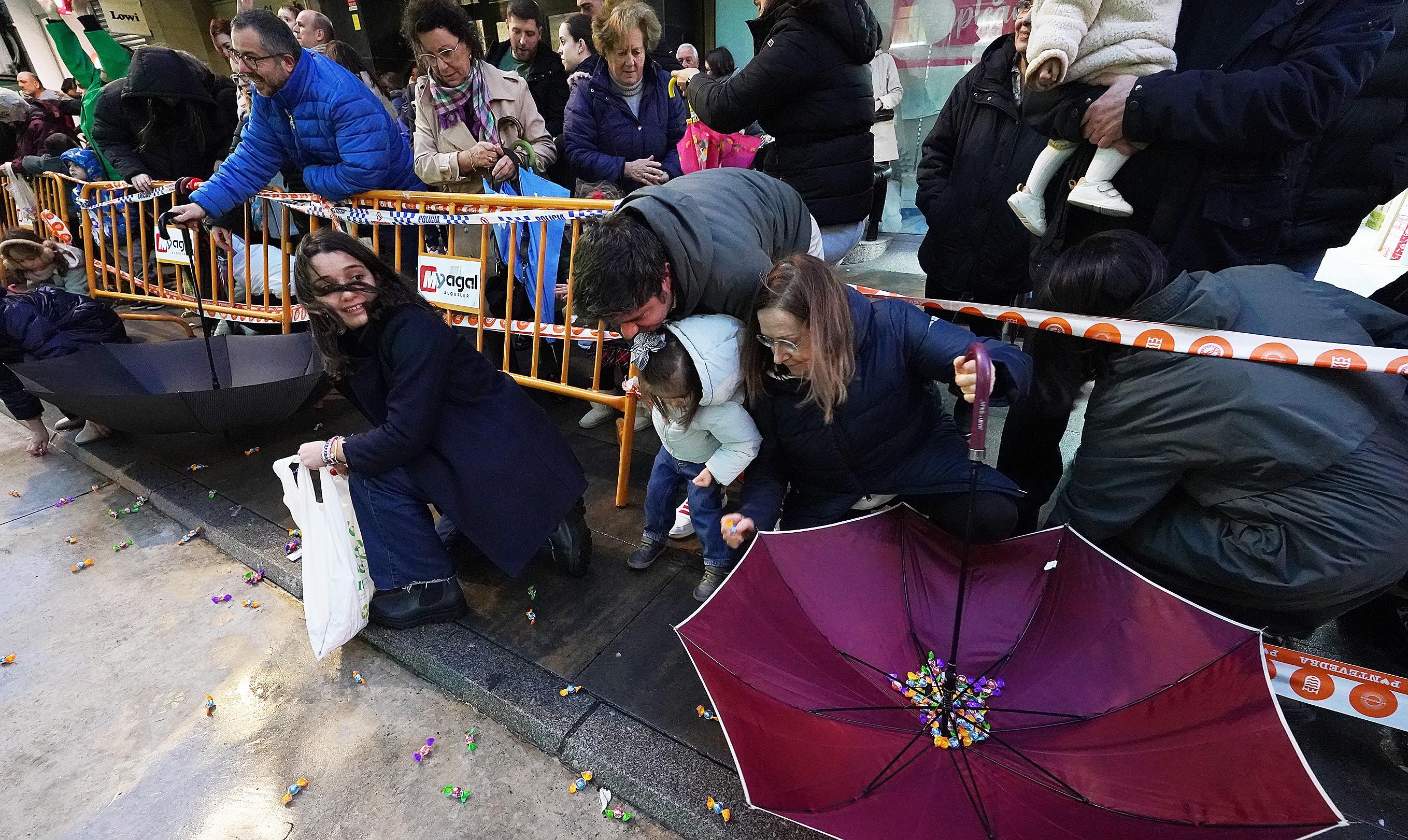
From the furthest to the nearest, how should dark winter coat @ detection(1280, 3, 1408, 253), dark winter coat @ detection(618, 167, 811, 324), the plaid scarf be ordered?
the plaid scarf, dark winter coat @ detection(1280, 3, 1408, 253), dark winter coat @ detection(618, 167, 811, 324)

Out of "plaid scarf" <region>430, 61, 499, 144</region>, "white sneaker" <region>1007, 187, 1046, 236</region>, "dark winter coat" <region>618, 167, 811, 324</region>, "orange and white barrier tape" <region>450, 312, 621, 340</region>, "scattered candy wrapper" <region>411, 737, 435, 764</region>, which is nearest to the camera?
"dark winter coat" <region>618, 167, 811, 324</region>

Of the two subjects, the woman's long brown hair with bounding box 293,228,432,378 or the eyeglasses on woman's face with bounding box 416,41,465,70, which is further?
the eyeglasses on woman's face with bounding box 416,41,465,70

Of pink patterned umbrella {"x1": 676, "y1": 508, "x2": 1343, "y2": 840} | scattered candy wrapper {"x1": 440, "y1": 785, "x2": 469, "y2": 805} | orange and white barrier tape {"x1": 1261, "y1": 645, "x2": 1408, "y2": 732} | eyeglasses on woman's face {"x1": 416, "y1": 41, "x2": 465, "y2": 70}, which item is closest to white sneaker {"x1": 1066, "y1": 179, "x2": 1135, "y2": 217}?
pink patterned umbrella {"x1": 676, "y1": 508, "x2": 1343, "y2": 840}

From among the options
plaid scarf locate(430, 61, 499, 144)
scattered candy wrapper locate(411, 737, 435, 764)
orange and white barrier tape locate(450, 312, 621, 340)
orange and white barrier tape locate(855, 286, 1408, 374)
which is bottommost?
scattered candy wrapper locate(411, 737, 435, 764)

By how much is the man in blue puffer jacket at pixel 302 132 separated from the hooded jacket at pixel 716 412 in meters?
2.56

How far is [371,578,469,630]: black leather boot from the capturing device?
2510 mm

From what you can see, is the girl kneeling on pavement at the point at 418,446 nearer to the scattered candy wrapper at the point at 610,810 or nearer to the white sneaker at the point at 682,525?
the white sneaker at the point at 682,525

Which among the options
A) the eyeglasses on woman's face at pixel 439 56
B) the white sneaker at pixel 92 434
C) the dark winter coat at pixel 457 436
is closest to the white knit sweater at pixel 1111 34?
the dark winter coat at pixel 457 436

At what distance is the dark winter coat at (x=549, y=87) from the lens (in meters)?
4.72

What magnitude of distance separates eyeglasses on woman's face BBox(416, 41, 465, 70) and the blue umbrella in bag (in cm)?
66

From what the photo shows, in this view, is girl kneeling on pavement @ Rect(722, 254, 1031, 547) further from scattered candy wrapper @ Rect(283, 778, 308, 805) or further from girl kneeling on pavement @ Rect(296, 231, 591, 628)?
scattered candy wrapper @ Rect(283, 778, 308, 805)

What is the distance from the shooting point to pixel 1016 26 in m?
2.34

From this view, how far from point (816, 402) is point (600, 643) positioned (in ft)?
4.05

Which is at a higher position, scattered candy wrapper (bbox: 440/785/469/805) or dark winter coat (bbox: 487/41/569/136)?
dark winter coat (bbox: 487/41/569/136)
